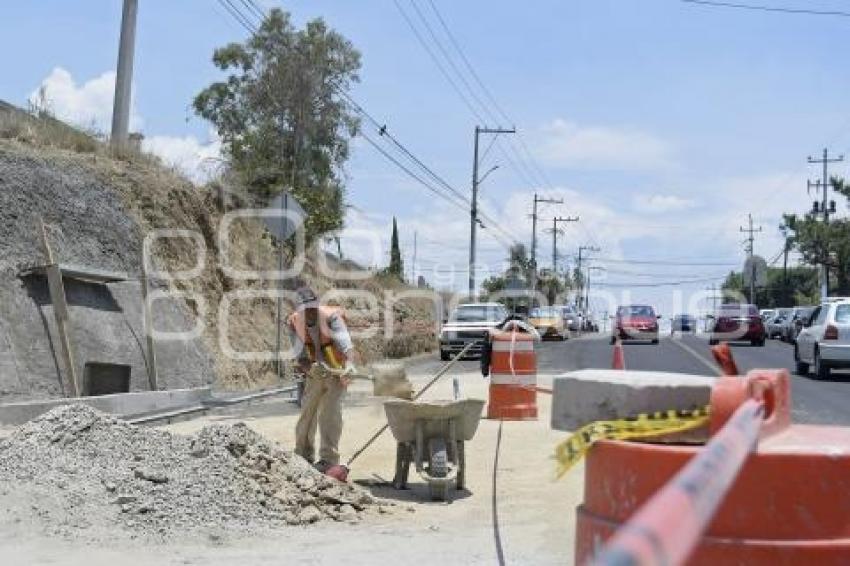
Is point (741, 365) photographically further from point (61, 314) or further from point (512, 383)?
point (61, 314)

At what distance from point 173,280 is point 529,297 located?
50708 millimetres

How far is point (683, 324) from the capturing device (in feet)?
210

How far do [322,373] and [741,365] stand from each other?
1917 centimetres

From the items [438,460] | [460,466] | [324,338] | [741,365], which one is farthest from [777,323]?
[438,460]

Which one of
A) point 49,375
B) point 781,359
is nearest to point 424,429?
point 49,375

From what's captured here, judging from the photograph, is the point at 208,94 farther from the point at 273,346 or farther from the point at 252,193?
the point at 273,346

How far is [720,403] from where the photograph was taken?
319 cm

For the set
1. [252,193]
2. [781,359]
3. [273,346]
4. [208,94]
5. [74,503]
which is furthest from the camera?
[208,94]

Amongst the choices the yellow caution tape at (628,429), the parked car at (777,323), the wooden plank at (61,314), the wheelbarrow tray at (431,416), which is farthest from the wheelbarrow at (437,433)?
the parked car at (777,323)

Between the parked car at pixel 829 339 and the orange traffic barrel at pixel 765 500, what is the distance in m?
20.4

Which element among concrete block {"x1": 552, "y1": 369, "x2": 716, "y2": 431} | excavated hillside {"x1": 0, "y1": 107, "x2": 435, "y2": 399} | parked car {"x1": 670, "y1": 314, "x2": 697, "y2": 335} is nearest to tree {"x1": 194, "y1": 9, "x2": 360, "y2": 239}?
excavated hillside {"x1": 0, "y1": 107, "x2": 435, "y2": 399}

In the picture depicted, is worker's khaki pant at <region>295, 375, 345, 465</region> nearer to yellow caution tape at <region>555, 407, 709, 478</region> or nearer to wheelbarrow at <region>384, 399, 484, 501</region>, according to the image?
wheelbarrow at <region>384, 399, 484, 501</region>

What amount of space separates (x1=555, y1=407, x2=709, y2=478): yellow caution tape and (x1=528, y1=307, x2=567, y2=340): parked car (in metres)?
43.7

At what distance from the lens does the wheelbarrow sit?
8914mm
